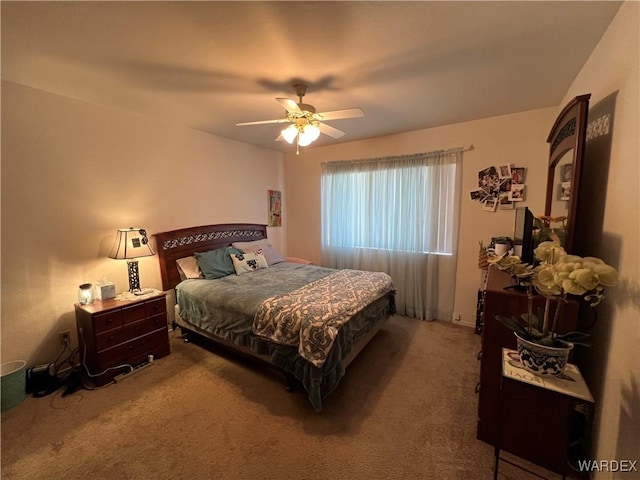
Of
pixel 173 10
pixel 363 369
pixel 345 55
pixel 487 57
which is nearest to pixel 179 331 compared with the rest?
pixel 363 369

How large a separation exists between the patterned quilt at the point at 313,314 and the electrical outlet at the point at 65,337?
1.81 meters

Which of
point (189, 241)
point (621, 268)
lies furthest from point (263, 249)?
point (621, 268)

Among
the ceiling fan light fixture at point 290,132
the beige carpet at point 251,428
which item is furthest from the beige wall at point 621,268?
the ceiling fan light fixture at point 290,132

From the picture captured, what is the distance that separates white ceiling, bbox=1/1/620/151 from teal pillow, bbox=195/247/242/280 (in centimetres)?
169

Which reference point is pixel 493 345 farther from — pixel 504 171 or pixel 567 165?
pixel 504 171

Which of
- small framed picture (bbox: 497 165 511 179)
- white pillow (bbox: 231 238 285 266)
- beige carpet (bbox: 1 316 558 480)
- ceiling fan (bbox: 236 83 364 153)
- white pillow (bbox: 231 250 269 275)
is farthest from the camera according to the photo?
white pillow (bbox: 231 238 285 266)

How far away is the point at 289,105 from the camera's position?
1.92 metres

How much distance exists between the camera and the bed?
6.39 feet

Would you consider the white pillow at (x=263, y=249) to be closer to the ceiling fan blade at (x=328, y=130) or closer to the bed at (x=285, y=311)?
the bed at (x=285, y=311)

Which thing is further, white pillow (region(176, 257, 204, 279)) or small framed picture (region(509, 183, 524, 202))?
white pillow (region(176, 257, 204, 279))

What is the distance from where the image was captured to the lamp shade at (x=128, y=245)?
2555 millimetres

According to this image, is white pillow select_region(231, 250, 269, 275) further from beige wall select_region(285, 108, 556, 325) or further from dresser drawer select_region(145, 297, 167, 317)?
beige wall select_region(285, 108, 556, 325)

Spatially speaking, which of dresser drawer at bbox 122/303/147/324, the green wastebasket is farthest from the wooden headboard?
the green wastebasket

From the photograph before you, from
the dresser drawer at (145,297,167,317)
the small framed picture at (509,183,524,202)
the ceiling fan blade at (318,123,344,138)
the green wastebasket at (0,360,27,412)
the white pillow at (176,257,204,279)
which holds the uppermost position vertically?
the ceiling fan blade at (318,123,344,138)
